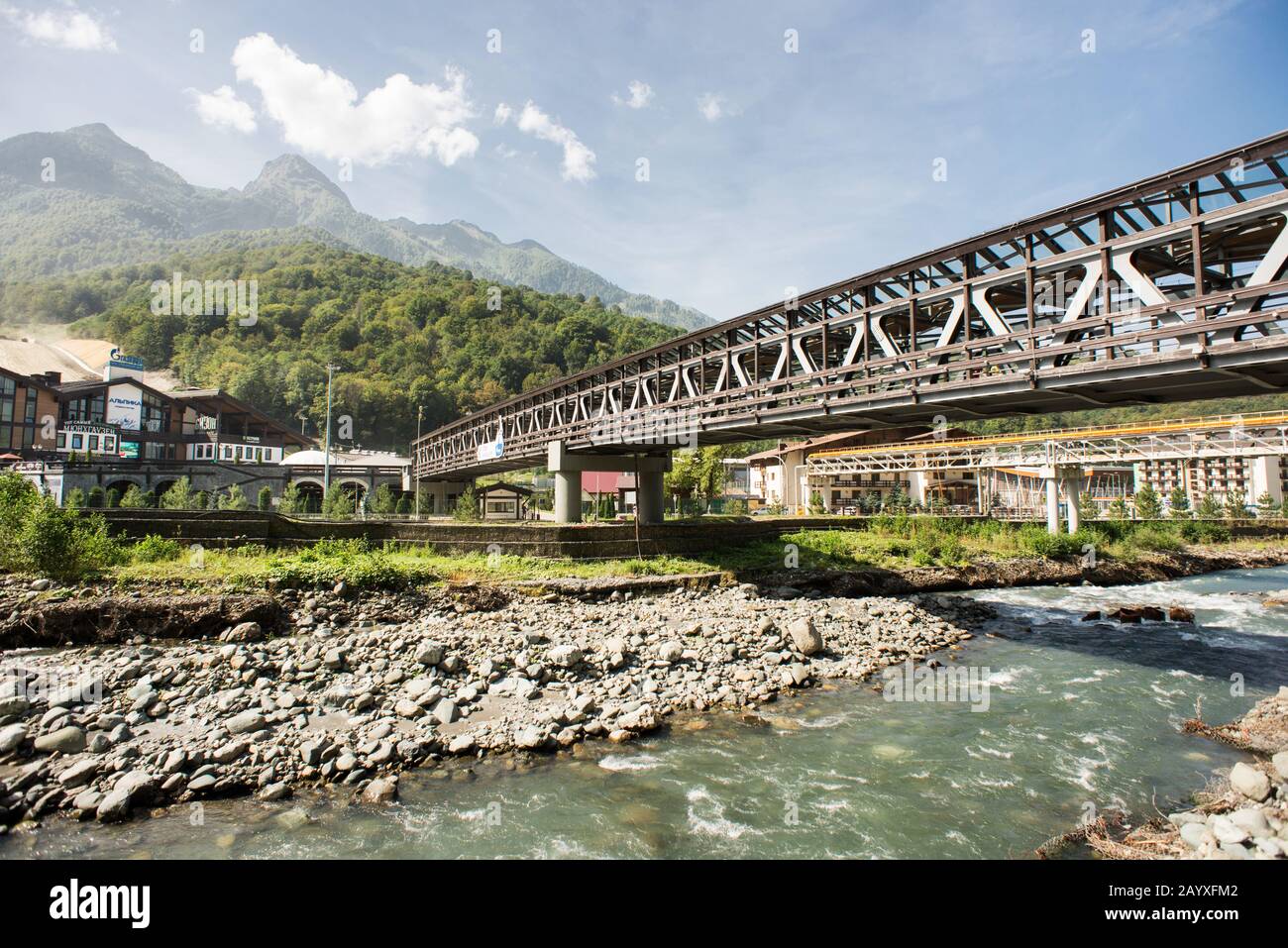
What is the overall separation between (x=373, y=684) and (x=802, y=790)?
921cm

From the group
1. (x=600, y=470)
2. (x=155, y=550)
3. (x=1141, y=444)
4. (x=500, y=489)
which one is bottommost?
(x=155, y=550)

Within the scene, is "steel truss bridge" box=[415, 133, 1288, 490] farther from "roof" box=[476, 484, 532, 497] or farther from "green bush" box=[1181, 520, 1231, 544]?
"green bush" box=[1181, 520, 1231, 544]

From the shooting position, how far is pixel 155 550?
21.7 meters

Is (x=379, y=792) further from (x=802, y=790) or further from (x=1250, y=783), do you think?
(x=1250, y=783)

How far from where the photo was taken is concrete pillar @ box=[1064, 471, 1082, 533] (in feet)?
132

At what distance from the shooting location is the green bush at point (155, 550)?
21166 millimetres

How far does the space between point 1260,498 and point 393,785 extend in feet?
285

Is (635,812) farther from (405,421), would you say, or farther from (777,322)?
(405,421)

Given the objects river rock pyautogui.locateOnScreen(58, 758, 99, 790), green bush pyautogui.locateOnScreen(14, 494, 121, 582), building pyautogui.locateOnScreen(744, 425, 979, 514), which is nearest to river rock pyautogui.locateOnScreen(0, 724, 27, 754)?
river rock pyautogui.locateOnScreen(58, 758, 99, 790)

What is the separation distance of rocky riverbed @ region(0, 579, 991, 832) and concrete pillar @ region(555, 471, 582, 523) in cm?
1072

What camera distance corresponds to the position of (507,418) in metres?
43.8

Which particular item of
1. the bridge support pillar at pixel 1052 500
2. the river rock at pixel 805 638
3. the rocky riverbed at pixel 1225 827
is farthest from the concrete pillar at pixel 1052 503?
the rocky riverbed at pixel 1225 827

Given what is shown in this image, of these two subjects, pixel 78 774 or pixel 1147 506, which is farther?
pixel 1147 506

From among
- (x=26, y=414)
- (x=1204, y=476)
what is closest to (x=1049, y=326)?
(x=26, y=414)
